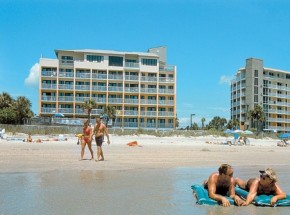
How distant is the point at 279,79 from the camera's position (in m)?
93.8

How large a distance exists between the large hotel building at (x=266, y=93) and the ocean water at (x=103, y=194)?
81.2m

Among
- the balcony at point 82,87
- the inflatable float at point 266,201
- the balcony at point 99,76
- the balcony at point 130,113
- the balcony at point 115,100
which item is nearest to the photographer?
the inflatable float at point 266,201

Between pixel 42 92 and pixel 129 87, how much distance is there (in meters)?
13.6

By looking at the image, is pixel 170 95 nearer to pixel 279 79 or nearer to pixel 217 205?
pixel 279 79

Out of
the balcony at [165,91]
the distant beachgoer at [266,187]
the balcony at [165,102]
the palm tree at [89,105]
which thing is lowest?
the distant beachgoer at [266,187]

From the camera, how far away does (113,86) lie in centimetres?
6525

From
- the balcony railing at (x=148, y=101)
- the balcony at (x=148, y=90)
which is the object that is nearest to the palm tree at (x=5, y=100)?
the balcony railing at (x=148, y=101)

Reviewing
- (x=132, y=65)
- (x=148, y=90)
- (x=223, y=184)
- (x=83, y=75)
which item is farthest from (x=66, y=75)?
(x=223, y=184)

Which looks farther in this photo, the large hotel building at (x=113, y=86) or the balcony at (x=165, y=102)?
the balcony at (x=165, y=102)

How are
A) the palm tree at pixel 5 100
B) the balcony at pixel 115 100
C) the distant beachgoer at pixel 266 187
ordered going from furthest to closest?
the balcony at pixel 115 100 < the palm tree at pixel 5 100 < the distant beachgoer at pixel 266 187

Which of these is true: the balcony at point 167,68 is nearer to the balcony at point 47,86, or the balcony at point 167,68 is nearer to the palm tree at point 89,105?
the palm tree at point 89,105

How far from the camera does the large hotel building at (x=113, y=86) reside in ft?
208

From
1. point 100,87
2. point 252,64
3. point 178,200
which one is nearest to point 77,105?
point 100,87

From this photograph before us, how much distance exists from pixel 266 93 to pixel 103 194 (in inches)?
3510
